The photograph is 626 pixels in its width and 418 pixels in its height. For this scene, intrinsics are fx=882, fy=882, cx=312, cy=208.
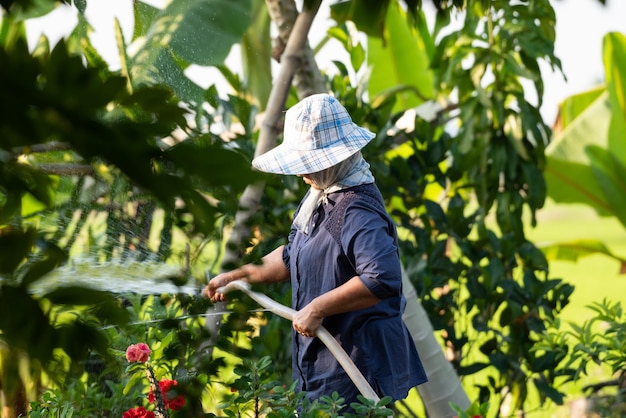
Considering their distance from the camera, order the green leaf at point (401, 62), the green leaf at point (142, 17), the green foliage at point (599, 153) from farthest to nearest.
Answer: the green foliage at point (599, 153) < the green leaf at point (401, 62) < the green leaf at point (142, 17)

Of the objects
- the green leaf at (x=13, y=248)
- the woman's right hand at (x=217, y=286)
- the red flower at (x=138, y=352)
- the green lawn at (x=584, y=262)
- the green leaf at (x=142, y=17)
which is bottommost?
the green lawn at (x=584, y=262)

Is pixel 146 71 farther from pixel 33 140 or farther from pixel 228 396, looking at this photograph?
pixel 228 396

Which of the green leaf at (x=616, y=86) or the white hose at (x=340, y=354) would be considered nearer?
the white hose at (x=340, y=354)

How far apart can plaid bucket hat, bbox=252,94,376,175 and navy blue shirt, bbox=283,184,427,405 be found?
102 millimetres

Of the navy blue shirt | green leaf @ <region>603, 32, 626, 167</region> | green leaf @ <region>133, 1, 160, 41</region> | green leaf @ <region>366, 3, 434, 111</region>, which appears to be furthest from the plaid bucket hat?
green leaf @ <region>603, 32, 626, 167</region>

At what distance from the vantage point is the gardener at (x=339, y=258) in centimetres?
189

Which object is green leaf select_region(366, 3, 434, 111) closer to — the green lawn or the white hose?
the green lawn

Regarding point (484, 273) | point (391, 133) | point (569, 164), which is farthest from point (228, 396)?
point (569, 164)

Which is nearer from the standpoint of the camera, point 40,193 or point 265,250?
point 40,193

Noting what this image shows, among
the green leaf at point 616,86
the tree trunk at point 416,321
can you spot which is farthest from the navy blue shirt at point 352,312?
the green leaf at point 616,86

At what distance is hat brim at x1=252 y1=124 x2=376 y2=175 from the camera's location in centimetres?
195

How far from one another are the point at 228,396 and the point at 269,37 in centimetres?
222

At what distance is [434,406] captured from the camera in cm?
271

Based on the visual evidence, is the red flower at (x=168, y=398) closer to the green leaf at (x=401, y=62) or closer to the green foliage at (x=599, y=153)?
the green leaf at (x=401, y=62)
